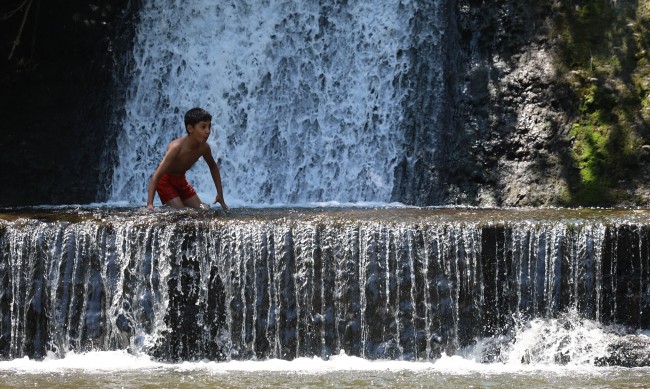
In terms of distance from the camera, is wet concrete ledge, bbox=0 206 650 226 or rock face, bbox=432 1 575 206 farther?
rock face, bbox=432 1 575 206

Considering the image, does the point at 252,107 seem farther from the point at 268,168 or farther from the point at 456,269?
the point at 456,269

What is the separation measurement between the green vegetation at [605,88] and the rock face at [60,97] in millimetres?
5645

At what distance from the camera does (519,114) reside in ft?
38.4

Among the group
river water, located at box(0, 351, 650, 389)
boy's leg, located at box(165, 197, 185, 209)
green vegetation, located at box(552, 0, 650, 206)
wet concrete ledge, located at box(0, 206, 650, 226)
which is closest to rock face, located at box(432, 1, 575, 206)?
green vegetation, located at box(552, 0, 650, 206)

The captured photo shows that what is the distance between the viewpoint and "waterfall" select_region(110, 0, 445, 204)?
40.5 feet

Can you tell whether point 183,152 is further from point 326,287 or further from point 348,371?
point 348,371

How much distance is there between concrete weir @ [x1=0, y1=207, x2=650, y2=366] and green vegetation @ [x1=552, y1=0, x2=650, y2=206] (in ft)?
9.61

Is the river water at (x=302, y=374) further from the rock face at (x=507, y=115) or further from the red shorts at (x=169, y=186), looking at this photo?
the rock face at (x=507, y=115)

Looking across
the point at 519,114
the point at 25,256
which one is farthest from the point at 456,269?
the point at 519,114

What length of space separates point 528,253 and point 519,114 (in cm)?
387

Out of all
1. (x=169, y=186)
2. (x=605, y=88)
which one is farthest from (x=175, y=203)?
(x=605, y=88)

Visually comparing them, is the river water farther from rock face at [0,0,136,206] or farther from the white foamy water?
rock face at [0,0,136,206]

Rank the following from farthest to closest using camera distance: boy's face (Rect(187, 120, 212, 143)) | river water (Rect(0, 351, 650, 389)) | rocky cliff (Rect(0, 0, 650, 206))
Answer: rocky cliff (Rect(0, 0, 650, 206))
boy's face (Rect(187, 120, 212, 143))
river water (Rect(0, 351, 650, 389))


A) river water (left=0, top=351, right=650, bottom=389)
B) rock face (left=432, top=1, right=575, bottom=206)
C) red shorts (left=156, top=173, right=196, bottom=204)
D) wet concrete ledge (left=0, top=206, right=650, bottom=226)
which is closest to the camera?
river water (left=0, top=351, right=650, bottom=389)
